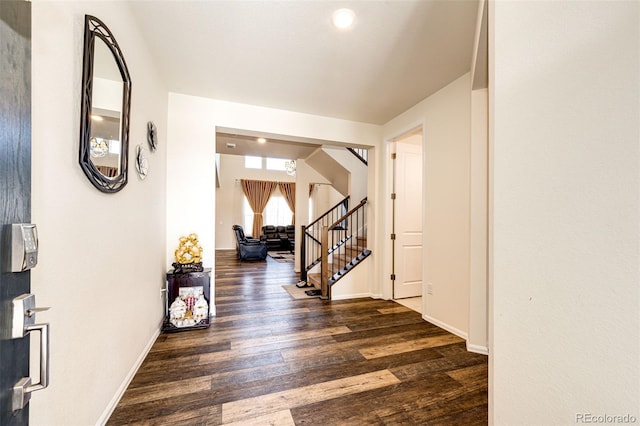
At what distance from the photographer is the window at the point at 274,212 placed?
9.91 m

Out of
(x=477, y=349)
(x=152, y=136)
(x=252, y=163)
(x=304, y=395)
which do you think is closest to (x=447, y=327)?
(x=477, y=349)

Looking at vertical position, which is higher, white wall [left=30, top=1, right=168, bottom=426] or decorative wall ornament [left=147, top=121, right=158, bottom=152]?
decorative wall ornament [left=147, top=121, right=158, bottom=152]

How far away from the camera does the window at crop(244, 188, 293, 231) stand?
9.91 m

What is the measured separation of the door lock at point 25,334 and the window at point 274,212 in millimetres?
9517

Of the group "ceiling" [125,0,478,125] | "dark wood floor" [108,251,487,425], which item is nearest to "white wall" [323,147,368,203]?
"ceiling" [125,0,478,125]

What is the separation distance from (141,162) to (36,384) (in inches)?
66.7

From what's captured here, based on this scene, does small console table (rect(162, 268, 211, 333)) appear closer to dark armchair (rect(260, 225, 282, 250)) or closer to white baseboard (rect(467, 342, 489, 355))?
white baseboard (rect(467, 342, 489, 355))

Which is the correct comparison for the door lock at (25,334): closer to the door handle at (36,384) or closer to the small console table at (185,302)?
the door handle at (36,384)

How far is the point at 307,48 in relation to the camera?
81.5 inches

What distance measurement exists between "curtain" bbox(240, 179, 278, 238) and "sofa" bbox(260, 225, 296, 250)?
453 millimetres
